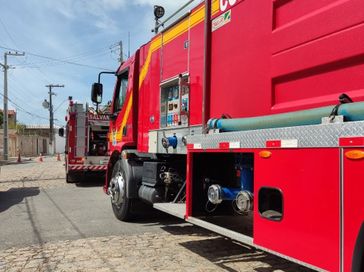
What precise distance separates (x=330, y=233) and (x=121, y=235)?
4.78 m

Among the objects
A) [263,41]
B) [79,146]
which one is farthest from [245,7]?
[79,146]

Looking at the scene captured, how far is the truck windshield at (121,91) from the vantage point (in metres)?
9.62

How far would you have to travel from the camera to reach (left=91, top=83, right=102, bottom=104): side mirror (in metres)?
9.84

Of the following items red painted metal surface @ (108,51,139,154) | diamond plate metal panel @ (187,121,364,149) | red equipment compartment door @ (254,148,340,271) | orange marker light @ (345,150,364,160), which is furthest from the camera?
red painted metal surface @ (108,51,139,154)

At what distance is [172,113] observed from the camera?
23.7ft

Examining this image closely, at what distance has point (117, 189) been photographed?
866cm

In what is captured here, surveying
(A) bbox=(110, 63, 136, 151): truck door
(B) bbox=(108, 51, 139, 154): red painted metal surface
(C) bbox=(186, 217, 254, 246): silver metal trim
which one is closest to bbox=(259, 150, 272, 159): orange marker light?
(C) bbox=(186, 217, 254, 246): silver metal trim

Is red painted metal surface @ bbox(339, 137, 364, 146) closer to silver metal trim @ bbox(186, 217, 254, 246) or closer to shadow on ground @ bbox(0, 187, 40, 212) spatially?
silver metal trim @ bbox(186, 217, 254, 246)

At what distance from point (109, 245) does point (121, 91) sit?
392cm

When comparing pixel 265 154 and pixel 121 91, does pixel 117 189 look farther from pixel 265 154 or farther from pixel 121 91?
pixel 265 154

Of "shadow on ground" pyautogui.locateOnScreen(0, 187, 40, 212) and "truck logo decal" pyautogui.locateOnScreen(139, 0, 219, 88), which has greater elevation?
"truck logo decal" pyautogui.locateOnScreen(139, 0, 219, 88)

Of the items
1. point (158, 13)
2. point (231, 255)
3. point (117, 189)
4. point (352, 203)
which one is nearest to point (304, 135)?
point (352, 203)

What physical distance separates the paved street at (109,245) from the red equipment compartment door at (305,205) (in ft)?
6.28

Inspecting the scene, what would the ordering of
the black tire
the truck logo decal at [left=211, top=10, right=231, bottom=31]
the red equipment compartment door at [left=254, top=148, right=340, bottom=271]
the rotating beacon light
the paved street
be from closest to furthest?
the red equipment compartment door at [left=254, top=148, right=340, bottom=271] < the truck logo decal at [left=211, top=10, right=231, bottom=31] < the paved street < the rotating beacon light < the black tire
